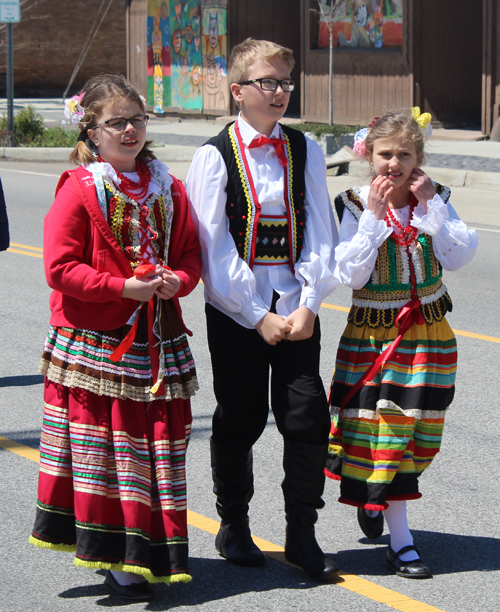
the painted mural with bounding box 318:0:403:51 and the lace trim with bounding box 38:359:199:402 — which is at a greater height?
the painted mural with bounding box 318:0:403:51

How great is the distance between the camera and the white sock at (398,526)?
353 cm

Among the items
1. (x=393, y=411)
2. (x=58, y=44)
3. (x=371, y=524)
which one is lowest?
(x=371, y=524)

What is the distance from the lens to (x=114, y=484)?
3.24 meters

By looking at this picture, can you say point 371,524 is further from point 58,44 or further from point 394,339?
point 58,44

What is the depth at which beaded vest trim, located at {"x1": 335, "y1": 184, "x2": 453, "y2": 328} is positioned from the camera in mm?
3570

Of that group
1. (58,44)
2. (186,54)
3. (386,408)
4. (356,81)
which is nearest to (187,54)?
(186,54)

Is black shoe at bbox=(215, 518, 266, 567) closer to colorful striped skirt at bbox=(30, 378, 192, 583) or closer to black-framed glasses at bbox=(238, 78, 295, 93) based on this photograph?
colorful striped skirt at bbox=(30, 378, 192, 583)

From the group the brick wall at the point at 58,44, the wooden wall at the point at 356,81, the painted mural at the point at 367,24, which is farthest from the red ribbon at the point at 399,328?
the brick wall at the point at 58,44

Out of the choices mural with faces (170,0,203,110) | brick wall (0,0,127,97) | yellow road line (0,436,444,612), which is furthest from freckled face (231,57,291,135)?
brick wall (0,0,127,97)

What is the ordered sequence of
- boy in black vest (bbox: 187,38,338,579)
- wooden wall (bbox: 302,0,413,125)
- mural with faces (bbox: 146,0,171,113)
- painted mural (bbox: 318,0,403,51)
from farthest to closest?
mural with faces (bbox: 146,0,171,113)
painted mural (bbox: 318,0,403,51)
wooden wall (bbox: 302,0,413,125)
boy in black vest (bbox: 187,38,338,579)

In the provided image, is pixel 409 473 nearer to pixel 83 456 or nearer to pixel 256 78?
pixel 83 456

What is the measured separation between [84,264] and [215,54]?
22.2 metres

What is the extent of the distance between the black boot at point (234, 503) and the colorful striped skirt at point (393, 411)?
14.9 inches

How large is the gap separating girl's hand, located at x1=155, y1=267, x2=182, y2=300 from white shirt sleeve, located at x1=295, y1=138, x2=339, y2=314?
47 centimetres
